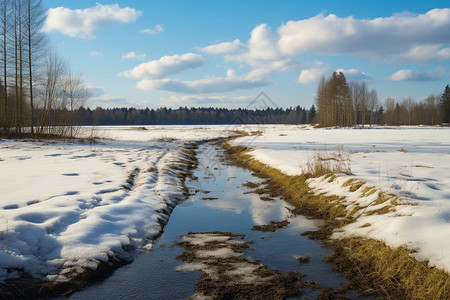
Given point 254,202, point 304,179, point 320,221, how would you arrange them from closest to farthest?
point 320,221
point 254,202
point 304,179

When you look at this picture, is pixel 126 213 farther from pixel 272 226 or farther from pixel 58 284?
pixel 272 226

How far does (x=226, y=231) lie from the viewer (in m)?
7.11

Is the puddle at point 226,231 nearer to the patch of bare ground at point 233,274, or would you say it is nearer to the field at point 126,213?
the patch of bare ground at point 233,274

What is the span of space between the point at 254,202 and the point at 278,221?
201cm

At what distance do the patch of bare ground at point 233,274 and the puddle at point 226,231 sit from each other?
0.13 m

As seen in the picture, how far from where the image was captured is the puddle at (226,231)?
15.1 feet

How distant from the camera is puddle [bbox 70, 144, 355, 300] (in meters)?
4.60

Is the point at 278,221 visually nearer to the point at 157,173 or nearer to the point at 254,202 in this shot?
the point at 254,202

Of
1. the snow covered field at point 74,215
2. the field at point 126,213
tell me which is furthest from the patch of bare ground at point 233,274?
the snow covered field at point 74,215

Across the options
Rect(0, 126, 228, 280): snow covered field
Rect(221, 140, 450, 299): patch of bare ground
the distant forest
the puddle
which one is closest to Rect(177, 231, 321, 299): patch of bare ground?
the puddle

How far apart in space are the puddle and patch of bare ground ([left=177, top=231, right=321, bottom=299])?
0.43 feet

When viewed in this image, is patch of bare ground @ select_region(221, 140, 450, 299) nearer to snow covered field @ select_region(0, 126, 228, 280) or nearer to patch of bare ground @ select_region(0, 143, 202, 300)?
patch of bare ground @ select_region(0, 143, 202, 300)

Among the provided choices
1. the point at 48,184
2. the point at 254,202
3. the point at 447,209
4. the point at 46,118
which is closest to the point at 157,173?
the point at 48,184

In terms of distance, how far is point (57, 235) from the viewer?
229 inches
